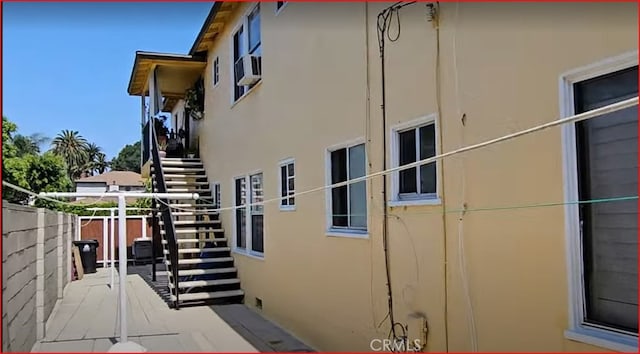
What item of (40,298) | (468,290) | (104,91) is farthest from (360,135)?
(104,91)

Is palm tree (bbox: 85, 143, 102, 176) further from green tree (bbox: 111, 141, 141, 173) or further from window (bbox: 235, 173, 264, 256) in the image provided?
window (bbox: 235, 173, 264, 256)

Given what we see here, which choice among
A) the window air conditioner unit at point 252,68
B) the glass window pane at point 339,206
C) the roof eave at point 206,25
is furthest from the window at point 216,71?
the glass window pane at point 339,206

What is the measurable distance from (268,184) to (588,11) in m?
6.61

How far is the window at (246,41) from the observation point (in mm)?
10359

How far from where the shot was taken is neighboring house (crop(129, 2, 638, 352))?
3488mm

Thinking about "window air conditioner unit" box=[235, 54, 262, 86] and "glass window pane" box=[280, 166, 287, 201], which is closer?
"glass window pane" box=[280, 166, 287, 201]

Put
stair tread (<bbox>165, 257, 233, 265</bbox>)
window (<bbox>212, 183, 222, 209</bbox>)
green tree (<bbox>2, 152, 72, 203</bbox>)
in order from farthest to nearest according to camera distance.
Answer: green tree (<bbox>2, 152, 72, 203</bbox>) < window (<bbox>212, 183, 222, 209</bbox>) < stair tread (<bbox>165, 257, 233, 265</bbox>)

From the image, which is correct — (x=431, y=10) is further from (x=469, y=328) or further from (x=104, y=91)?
(x=104, y=91)

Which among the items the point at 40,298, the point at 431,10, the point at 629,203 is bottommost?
the point at 40,298

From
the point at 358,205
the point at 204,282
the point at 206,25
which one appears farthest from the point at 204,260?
the point at 358,205

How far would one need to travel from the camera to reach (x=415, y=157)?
5391 mm

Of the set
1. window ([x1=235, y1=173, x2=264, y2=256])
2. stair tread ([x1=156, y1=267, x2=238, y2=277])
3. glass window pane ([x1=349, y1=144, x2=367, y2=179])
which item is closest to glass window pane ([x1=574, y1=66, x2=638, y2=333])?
glass window pane ([x1=349, y1=144, x2=367, y2=179])

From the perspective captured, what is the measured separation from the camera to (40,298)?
6.91 meters

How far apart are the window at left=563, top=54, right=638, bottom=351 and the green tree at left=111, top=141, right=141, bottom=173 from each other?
87686 mm
